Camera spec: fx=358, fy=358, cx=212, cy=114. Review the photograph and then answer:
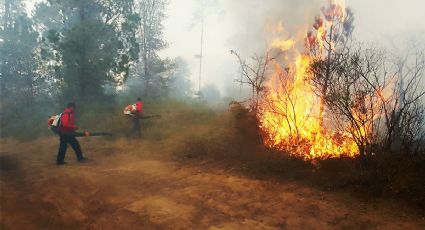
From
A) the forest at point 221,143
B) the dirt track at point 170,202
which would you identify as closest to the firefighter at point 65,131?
the forest at point 221,143

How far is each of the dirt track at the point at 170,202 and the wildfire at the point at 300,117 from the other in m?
2.47

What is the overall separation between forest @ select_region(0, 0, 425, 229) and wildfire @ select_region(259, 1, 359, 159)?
51 mm

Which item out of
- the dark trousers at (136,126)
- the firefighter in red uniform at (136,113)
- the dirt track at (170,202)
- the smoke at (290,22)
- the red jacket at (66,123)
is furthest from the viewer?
the smoke at (290,22)

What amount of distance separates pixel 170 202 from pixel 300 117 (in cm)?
Result: 629

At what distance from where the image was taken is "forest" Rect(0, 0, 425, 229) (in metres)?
7.49

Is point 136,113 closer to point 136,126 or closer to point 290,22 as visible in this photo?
point 136,126

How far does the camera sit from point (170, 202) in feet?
26.5

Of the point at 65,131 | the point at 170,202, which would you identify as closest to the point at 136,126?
A: the point at 65,131

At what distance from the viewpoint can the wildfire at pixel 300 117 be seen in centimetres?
1071

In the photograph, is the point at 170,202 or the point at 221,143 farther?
the point at 221,143

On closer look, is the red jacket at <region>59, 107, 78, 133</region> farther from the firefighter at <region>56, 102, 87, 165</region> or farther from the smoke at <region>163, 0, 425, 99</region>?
the smoke at <region>163, 0, 425, 99</region>

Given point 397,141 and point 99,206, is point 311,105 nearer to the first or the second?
point 397,141

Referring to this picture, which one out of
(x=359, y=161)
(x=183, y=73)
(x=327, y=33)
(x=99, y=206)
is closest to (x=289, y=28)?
(x=327, y=33)

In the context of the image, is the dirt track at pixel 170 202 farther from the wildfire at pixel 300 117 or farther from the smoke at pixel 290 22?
the smoke at pixel 290 22
